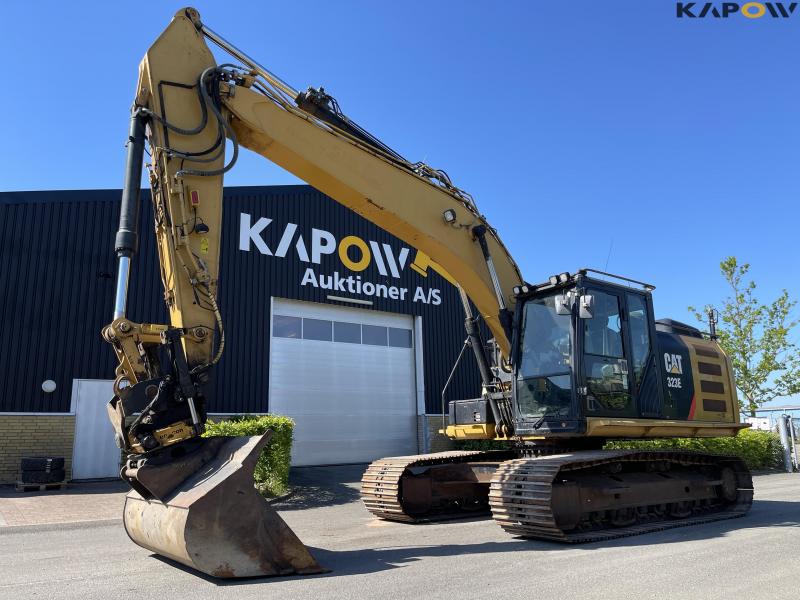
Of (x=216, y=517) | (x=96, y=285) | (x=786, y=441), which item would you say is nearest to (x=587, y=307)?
(x=216, y=517)

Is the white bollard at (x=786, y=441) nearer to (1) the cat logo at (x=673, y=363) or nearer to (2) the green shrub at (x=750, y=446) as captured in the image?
(2) the green shrub at (x=750, y=446)

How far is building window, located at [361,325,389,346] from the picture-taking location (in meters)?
20.3

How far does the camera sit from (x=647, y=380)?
899 cm

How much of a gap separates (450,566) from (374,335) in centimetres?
1473

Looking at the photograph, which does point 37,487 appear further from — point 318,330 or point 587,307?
point 587,307

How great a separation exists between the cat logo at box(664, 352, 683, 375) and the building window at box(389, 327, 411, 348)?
12.1 m

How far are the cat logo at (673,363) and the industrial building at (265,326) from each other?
240 inches

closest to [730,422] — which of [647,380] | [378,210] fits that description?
[647,380]

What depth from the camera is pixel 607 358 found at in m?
8.58

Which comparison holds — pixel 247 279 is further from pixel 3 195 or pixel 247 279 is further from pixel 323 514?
pixel 323 514

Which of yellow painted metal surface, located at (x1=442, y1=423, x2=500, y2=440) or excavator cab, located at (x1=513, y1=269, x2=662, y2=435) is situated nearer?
excavator cab, located at (x1=513, y1=269, x2=662, y2=435)

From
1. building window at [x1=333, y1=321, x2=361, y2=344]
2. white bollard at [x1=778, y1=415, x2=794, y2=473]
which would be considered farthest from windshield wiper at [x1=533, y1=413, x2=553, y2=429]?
white bollard at [x1=778, y1=415, x2=794, y2=473]

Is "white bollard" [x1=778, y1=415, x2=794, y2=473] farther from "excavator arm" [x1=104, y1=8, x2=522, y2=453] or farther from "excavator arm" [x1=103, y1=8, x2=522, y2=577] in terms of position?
"excavator arm" [x1=104, y1=8, x2=522, y2=453]

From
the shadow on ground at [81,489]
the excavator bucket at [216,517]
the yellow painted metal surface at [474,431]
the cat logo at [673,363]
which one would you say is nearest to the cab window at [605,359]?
the cat logo at [673,363]
